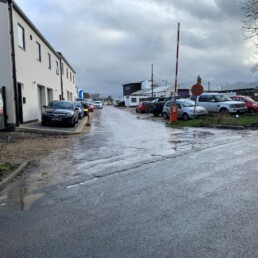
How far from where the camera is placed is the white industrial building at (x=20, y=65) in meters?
17.0

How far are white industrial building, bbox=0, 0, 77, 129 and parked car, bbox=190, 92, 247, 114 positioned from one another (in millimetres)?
11678

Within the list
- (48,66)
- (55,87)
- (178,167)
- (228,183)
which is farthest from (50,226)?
(55,87)

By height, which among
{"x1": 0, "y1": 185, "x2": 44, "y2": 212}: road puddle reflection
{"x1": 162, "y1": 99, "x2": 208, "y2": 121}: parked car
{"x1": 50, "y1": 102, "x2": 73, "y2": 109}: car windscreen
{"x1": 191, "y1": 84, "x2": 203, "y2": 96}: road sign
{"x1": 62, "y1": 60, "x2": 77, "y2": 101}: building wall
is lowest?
{"x1": 0, "y1": 185, "x2": 44, "y2": 212}: road puddle reflection

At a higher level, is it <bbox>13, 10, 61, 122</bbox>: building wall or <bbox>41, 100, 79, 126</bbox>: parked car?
<bbox>13, 10, 61, 122</bbox>: building wall

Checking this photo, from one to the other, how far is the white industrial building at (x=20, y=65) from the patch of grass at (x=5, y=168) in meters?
8.58

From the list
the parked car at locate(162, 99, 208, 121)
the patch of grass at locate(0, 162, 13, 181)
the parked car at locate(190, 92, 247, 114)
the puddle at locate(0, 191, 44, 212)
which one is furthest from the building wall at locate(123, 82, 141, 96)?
the puddle at locate(0, 191, 44, 212)

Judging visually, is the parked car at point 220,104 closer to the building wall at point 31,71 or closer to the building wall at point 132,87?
the building wall at point 31,71

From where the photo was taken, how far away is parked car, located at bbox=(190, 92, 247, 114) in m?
25.1

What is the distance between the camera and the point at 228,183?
6.72 meters

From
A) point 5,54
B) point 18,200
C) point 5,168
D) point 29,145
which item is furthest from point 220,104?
point 18,200

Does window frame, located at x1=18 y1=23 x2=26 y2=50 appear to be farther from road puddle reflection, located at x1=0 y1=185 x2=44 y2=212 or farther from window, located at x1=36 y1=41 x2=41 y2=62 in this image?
road puddle reflection, located at x1=0 y1=185 x2=44 y2=212

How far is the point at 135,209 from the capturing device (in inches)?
212

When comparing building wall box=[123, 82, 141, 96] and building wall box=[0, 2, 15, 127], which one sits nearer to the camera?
building wall box=[0, 2, 15, 127]

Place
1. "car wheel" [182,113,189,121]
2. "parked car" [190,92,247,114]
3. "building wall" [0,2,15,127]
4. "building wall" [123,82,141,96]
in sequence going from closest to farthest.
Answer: "building wall" [0,2,15,127], "car wheel" [182,113,189,121], "parked car" [190,92,247,114], "building wall" [123,82,141,96]
